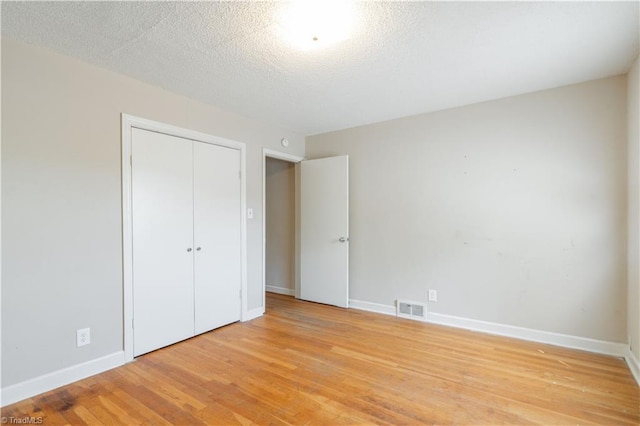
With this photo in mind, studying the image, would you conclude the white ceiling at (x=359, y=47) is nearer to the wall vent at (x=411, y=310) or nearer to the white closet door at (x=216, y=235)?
the white closet door at (x=216, y=235)

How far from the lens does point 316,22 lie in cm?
178

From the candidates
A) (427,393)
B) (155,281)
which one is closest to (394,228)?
(427,393)

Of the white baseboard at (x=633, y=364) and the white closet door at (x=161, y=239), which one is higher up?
the white closet door at (x=161, y=239)

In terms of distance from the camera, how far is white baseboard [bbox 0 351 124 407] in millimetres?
1918

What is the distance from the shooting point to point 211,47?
2061 millimetres

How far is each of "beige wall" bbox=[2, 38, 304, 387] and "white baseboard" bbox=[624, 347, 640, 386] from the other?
→ 393cm

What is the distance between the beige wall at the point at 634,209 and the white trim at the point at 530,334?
192 millimetres

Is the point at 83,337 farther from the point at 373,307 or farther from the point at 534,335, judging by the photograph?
the point at 534,335

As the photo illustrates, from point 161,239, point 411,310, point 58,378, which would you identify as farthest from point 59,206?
point 411,310

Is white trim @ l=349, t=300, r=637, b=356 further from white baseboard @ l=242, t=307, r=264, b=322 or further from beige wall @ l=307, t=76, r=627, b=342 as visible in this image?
white baseboard @ l=242, t=307, r=264, b=322

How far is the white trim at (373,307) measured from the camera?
12.0 ft

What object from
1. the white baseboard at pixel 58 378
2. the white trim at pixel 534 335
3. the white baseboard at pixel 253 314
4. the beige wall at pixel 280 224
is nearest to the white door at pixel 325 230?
the beige wall at pixel 280 224

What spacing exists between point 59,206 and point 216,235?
136 cm

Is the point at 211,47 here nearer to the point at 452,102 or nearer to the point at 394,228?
the point at 452,102
